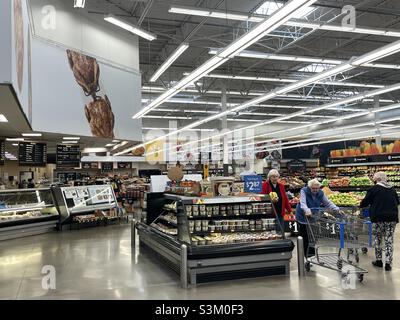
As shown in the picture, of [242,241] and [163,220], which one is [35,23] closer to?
[163,220]

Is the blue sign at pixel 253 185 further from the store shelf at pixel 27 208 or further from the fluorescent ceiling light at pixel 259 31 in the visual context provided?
the store shelf at pixel 27 208

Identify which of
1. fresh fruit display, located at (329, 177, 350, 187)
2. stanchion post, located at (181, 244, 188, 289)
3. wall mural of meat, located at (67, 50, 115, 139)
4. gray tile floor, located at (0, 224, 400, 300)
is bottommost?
gray tile floor, located at (0, 224, 400, 300)

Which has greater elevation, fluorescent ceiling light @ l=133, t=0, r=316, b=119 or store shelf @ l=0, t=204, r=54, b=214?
fluorescent ceiling light @ l=133, t=0, r=316, b=119

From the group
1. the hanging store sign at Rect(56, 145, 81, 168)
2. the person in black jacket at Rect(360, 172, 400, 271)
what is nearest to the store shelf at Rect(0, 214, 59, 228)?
the hanging store sign at Rect(56, 145, 81, 168)

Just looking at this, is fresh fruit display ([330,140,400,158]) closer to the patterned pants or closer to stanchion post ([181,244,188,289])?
the patterned pants

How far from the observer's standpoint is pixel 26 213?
10.2 m

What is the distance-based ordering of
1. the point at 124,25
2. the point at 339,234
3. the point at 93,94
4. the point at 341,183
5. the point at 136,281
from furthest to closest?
the point at 341,183, the point at 93,94, the point at 124,25, the point at 136,281, the point at 339,234

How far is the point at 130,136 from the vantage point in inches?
492

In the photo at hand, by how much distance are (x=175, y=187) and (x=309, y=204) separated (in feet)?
8.17

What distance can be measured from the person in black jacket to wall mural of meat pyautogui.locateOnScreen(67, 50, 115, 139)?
25.5ft

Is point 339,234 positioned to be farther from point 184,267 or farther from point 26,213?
point 26,213

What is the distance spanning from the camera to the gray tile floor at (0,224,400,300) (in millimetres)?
4781

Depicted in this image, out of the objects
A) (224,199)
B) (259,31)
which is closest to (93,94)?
(259,31)

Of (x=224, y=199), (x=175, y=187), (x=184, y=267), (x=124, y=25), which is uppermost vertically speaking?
(x=124, y=25)
